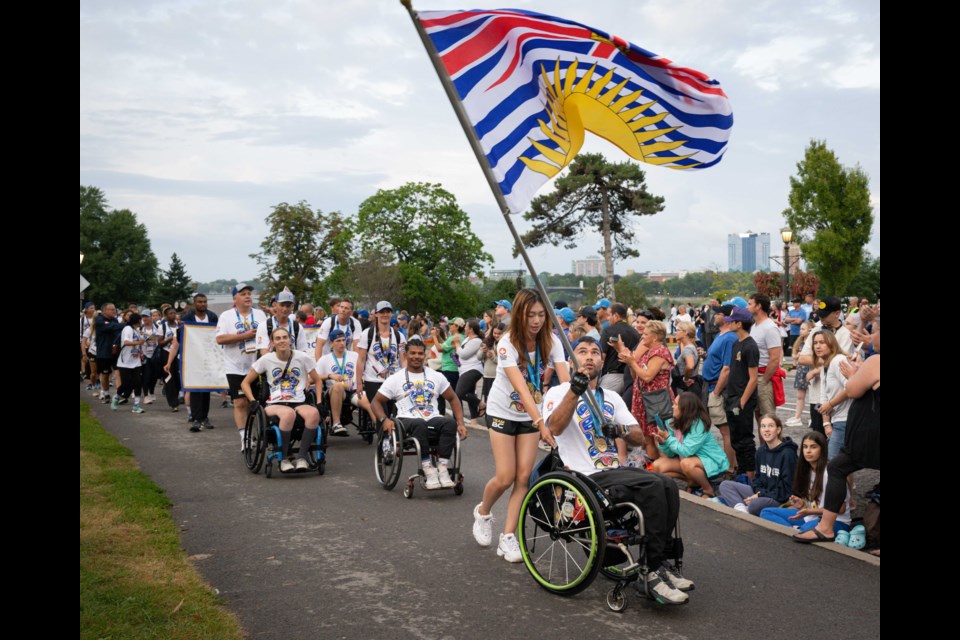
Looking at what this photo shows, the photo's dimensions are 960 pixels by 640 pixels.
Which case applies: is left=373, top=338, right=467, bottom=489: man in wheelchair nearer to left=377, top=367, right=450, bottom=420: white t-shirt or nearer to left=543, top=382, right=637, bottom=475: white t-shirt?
left=377, top=367, right=450, bottom=420: white t-shirt

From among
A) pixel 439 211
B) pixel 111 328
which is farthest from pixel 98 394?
pixel 439 211

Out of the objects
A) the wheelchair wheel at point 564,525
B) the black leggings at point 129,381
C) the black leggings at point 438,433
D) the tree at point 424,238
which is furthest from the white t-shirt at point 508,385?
the tree at point 424,238

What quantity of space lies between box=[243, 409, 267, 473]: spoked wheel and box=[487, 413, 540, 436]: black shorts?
13.4 ft

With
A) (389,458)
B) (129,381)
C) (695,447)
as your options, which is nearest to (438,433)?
(389,458)

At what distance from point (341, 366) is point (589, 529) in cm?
731

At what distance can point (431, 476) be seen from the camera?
835 cm

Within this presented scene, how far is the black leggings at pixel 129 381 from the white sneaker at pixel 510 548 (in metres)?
12.6

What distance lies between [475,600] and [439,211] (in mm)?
65659

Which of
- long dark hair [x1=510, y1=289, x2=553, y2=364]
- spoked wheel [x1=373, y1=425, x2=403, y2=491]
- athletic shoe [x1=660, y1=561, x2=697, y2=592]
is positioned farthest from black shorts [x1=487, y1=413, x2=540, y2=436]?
spoked wheel [x1=373, y1=425, x2=403, y2=491]

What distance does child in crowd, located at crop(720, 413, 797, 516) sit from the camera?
7.49 metres

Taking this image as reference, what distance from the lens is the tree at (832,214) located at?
180 ft

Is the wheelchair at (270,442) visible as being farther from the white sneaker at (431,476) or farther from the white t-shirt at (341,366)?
the white t-shirt at (341,366)

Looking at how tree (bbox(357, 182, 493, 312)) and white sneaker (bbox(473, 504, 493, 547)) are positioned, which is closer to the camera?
white sneaker (bbox(473, 504, 493, 547))

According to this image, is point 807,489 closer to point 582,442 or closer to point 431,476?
point 582,442
